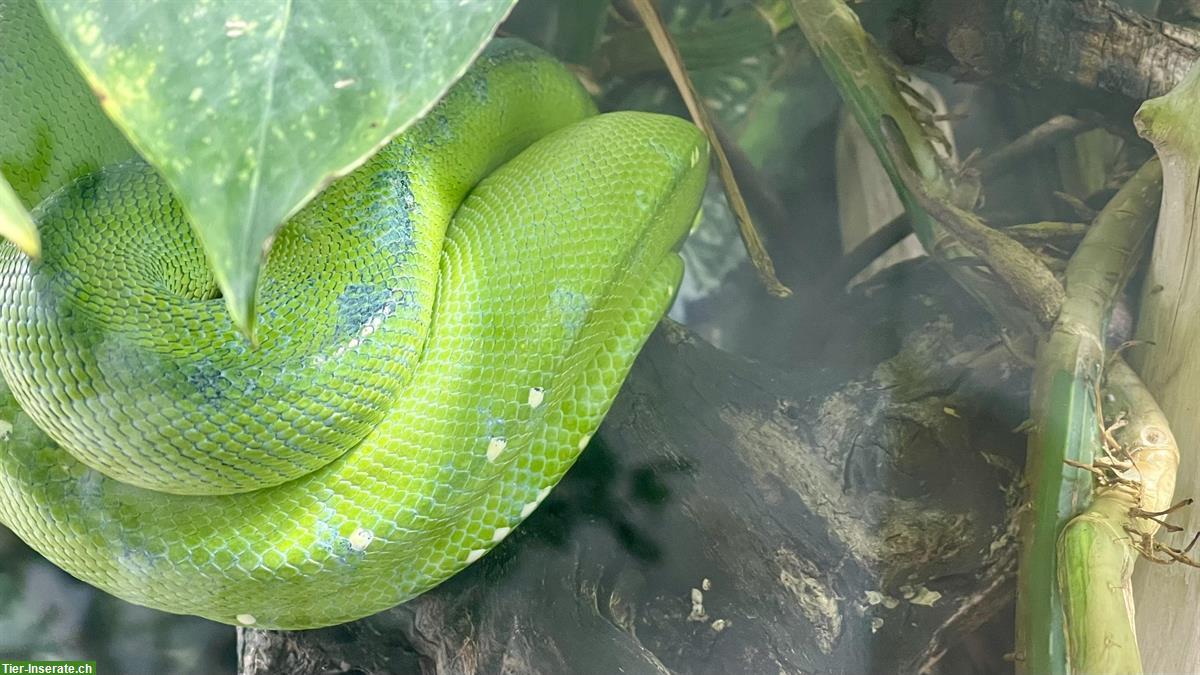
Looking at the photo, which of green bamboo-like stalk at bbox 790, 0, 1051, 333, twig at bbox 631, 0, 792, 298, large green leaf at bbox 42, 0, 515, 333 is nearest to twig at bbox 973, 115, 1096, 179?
green bamboo-like stalk at bbox 790, 0, 1051, 333

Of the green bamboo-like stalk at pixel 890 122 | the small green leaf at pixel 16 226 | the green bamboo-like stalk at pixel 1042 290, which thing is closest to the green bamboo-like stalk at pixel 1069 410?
the green bamboo-like stalk at pixel 1042 290

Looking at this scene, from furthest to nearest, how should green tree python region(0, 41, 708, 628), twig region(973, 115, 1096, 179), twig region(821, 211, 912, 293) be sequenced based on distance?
1. twig region(821, 211, 912, 293)
2. twig region(973, 115, 1096, 179)
3. green tree python region(0, 41, 708, 628)

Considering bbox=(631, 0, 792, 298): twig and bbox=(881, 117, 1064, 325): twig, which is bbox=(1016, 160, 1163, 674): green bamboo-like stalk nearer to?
bbox=(881, 117, 1064, 325): twig

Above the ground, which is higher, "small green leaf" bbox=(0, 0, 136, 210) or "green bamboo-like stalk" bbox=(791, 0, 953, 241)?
"small green leaf" bbox=(0, 0, 136, 210)

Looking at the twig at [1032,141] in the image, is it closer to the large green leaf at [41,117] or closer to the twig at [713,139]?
the twig at [713,139]

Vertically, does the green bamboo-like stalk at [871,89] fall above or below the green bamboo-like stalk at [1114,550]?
above

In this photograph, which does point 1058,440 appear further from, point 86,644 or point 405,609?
point 86,644

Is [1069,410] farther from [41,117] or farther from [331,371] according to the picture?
[41,117]

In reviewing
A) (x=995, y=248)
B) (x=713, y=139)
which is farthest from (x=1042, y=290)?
(x=713, y=139)
